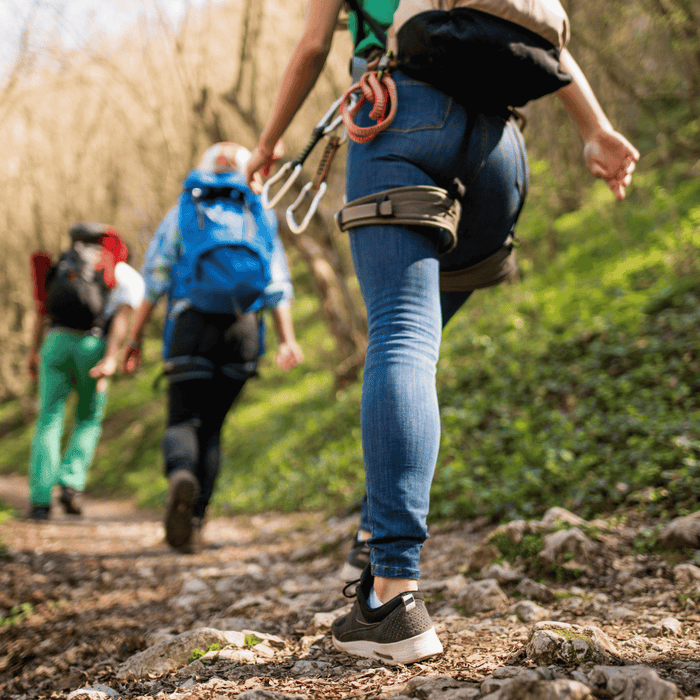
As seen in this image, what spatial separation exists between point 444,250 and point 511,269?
0.49 metres

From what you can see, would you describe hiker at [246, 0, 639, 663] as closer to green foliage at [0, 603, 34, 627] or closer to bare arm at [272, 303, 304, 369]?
green foliage at [0, 603, 34, 627]

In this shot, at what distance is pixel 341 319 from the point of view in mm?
7281

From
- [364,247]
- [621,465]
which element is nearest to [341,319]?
[621,465]

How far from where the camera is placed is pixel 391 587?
4.34ft

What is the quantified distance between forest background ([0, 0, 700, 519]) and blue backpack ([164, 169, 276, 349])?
1.52 metres

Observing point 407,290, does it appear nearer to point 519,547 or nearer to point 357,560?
point 357,560

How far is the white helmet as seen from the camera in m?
3.48

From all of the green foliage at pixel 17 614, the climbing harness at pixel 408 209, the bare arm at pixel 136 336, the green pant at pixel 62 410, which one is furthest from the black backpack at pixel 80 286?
the climbing harness at pixel 408 209

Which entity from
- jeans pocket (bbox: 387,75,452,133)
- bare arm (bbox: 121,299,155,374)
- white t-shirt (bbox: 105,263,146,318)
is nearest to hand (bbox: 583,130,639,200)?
jeans pocket (bbox: 387,75,452,133)

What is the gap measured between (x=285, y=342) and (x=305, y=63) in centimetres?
203

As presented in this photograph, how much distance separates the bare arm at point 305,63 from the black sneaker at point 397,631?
4.00 feet

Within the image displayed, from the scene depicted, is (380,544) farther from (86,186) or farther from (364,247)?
(86,186)

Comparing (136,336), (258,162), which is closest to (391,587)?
(258,162)

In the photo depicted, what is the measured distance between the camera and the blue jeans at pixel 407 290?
1.32 m
